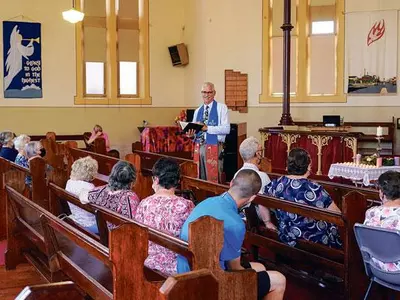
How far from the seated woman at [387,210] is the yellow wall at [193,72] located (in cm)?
785

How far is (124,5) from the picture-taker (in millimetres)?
12242

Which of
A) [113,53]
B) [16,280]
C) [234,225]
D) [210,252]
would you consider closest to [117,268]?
[210,252]

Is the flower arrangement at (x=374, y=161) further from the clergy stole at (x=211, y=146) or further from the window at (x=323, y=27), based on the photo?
the window at (x=323, y=27)

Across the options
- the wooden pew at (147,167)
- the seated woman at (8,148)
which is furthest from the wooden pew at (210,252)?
the seated woman at (8,148)

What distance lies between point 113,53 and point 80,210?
338 inches

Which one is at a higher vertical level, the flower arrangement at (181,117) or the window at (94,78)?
the window at (94,78)

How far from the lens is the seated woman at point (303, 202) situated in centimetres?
373

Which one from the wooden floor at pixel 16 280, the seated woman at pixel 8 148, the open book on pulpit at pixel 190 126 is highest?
the open book on pulpit at pixel 190 126

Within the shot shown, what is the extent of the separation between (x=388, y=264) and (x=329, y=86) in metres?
8.50

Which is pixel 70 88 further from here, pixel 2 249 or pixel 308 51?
pixel 2 249

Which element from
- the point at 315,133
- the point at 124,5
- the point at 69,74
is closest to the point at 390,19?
the point at 315,133

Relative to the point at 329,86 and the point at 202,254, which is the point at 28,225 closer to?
the point at 202,254

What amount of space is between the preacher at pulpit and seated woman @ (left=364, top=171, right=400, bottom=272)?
113 inches

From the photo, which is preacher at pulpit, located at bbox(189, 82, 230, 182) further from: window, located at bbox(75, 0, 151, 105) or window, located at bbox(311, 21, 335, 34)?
window, located at bbox(75, 0, 151, 105)
